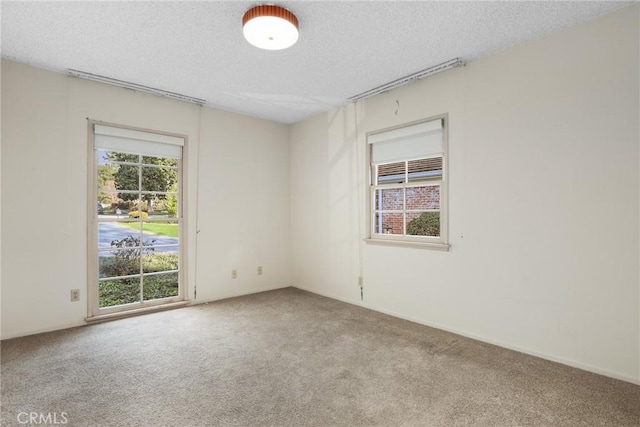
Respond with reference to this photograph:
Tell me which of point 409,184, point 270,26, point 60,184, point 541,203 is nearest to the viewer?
point 270,26

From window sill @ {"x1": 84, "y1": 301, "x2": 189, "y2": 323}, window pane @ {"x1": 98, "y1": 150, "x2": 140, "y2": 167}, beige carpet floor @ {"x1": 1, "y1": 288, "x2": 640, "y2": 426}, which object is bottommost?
beige carpet floor @ {"x1": 1, "y1": 288, "x2": 640, "y2": 426}

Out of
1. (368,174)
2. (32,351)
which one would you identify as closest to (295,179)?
(368,174)

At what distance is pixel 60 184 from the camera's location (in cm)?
331

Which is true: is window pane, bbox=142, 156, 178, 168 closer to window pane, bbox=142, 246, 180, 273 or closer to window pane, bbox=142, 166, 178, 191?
window pane, bbox=142, 166, 178, 191

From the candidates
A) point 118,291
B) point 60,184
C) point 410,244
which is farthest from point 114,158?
point 410,244

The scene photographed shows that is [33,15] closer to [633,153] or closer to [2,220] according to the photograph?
[2,220]

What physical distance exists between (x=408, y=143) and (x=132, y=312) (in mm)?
3602

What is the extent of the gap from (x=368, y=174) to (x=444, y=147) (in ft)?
3.27

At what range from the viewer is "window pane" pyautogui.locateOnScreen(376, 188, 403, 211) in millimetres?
3799

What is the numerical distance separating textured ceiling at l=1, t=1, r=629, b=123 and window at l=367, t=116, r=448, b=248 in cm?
67

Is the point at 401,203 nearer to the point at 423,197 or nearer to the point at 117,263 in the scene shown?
the point at 423,197

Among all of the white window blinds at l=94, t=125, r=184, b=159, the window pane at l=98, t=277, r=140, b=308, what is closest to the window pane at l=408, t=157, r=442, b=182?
the white window blinds at l=94, t=125, r=184, b=159

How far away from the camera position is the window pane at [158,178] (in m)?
3.93

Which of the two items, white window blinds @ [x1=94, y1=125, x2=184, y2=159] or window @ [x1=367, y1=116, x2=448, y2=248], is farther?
white window blinds @ [x1=94, y1=125, x2=184, y2=159]
